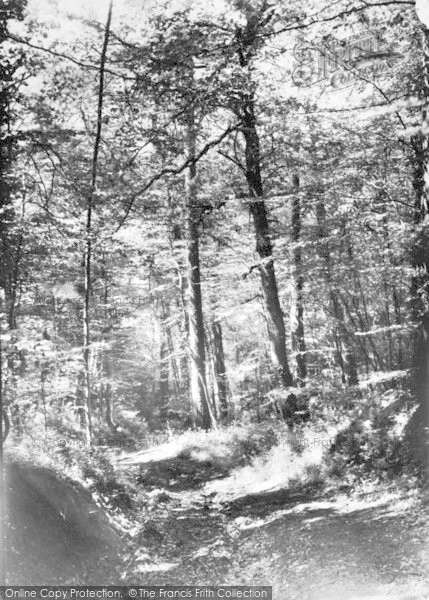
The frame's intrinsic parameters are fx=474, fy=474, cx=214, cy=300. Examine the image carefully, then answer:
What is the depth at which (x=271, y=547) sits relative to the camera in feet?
24.8

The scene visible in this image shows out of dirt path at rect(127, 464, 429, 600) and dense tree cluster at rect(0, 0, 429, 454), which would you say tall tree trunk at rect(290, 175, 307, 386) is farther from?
dirt path at rect(127, 464, 429, 600)

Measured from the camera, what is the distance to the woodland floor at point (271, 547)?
6.00 meters

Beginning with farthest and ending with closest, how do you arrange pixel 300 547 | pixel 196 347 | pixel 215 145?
1. pixel 196 347
2. pixel 215 145
3. pixel 300 547

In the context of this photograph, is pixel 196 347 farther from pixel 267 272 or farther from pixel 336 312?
pixel 267 272

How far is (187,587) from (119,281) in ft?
70.5

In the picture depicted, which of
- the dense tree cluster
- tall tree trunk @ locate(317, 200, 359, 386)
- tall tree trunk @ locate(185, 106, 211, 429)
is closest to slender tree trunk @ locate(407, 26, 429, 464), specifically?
the dense tree cluster

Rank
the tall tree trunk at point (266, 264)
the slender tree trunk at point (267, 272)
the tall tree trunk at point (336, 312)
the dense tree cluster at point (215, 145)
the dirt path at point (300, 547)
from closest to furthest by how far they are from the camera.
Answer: the dirt path at point (300, 547) < the dense tree cluster at point (215, 145) < the tall tree trunk at point (266, 264) < the slender tree trunk at point (267, 272) < the tall tree trunk at point (336, 312)

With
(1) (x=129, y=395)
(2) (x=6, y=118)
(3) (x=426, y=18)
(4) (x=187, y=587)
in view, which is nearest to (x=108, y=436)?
(1) (x=129, y=395)

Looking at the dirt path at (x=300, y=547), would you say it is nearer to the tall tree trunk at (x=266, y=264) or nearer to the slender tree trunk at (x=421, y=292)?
the slender tree trunk at (x=421, y=292)

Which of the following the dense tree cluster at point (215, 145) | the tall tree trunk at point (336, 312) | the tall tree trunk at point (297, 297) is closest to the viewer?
the dense tree cluster at point (215, 145)

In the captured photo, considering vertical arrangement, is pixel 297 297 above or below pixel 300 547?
above

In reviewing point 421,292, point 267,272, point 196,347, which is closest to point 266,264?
point 267,272

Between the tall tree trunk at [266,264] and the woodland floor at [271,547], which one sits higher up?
the tall tree trunk at [266,264]

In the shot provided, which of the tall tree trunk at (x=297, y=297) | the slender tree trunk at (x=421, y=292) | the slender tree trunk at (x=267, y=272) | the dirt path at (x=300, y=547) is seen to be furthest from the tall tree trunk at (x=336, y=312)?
the dirt path at (x=300, y=547)
